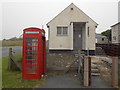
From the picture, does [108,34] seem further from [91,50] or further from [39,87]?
[39,87]

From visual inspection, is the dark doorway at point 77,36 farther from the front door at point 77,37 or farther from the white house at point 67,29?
the white house at point 67,29

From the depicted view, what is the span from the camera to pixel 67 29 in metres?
15.4

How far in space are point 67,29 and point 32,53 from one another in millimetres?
9464

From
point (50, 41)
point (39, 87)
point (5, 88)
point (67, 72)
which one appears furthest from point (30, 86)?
→ point (50, 41)

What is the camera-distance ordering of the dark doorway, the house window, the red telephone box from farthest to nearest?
the dark doorway < the house window < the red telephone box

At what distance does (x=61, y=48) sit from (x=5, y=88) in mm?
10834

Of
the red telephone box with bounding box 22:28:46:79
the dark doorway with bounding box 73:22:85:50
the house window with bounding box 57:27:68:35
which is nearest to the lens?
the red telephone box with bounding box 22:28:46:79

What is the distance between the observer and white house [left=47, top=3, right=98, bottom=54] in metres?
15.1

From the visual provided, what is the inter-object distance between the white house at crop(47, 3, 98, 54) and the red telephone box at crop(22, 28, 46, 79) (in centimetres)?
883

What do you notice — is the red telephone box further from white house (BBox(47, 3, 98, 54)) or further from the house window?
the house window

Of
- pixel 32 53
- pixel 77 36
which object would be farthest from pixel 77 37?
pixel 32 53

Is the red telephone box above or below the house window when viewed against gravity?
below

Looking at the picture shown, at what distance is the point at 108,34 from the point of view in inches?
2370

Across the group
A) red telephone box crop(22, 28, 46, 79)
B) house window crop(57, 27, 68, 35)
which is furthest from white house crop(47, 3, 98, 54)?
red telephone box crop(22, 28, 46, 79)
